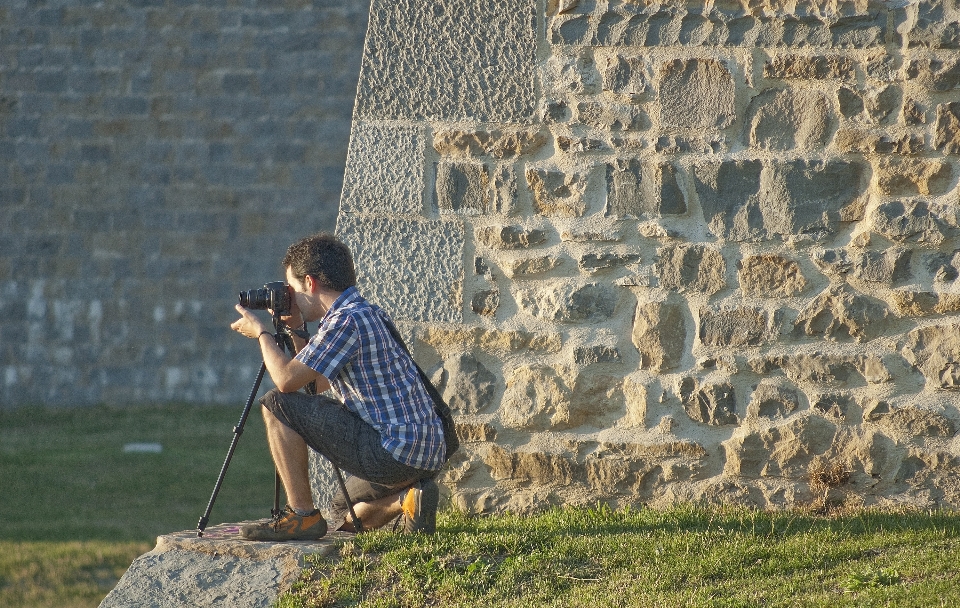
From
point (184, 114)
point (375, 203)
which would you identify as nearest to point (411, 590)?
point (375, 203)

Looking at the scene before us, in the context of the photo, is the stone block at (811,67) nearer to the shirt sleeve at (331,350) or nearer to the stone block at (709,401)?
the stone block at (709,401)

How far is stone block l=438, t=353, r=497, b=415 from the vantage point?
4.48 meters

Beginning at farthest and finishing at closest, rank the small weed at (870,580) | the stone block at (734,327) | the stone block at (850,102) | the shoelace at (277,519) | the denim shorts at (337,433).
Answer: the stone block at (734,327) < the stone block at (850,102) < the shoelace at (277,519) < the denim shorts at (337,433) < the small weed at (870,580)

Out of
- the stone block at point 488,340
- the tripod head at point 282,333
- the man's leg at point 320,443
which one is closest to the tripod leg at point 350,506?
the man's leg at point 320,443

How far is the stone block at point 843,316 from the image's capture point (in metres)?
4.12

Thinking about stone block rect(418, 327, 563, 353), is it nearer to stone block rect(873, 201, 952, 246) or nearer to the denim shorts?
the denim shorts

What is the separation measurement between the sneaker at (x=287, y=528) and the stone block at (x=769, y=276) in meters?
1.86

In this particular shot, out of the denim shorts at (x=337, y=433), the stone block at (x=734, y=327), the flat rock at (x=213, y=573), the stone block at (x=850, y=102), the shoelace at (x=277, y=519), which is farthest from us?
the stone block at (x=734, y=327)

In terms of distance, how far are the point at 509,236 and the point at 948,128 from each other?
1700 millimetres

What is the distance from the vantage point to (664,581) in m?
3.52

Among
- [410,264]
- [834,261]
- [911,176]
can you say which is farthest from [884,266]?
[410,264]

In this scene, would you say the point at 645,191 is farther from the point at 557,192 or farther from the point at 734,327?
the point at 734,327

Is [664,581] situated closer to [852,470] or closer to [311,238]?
[852,470]

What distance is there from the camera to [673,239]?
14.1ft
